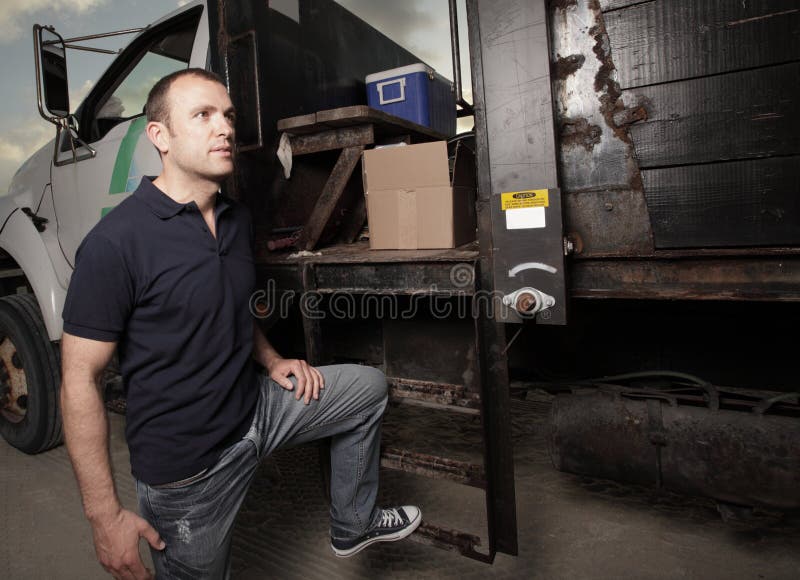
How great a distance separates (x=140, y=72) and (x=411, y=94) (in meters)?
1.42

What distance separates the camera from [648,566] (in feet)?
5.37

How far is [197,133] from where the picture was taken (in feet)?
4.35

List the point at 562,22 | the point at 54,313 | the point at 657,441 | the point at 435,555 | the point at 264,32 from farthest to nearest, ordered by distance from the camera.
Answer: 1. the point at 54,313
2. the point at 264,32
3. the point at 435,555
4. the point at 657,441
5. the point at 562,22

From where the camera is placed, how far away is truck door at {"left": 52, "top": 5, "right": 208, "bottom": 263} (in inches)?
92.6

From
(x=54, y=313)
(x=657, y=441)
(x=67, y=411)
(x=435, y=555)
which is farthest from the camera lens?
(x=54, y=313)

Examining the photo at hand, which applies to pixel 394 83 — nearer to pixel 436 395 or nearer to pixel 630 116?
pixel 630 116

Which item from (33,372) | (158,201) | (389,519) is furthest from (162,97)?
(33,372)

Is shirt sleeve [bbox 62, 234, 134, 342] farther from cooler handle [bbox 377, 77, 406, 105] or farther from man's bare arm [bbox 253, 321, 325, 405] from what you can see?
cooler handle [bbox 377, 77, 406, 105]

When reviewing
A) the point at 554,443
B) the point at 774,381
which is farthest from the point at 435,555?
the point at 774,381

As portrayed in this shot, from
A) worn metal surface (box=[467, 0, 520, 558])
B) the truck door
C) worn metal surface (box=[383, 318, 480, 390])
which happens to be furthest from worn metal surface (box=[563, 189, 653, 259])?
the truck door

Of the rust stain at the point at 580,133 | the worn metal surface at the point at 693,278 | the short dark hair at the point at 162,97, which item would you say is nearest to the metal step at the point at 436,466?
the worn metal surface at the point at 693,278

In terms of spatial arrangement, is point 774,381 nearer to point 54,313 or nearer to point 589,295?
point 589,295

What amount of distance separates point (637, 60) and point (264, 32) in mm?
1467

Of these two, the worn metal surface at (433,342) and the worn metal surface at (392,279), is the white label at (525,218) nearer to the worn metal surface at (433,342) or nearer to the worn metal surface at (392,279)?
the worn metal surface at (392,279)
